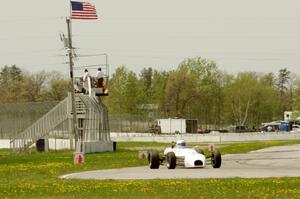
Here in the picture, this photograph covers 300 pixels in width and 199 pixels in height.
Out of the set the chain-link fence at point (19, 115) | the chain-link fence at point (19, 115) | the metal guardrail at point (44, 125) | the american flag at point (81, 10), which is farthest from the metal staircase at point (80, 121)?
the chain-link fence at point (19, 115)

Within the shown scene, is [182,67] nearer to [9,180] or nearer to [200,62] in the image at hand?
[200,62]

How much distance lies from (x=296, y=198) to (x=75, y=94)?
1567 inches

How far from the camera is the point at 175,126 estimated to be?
106062mm

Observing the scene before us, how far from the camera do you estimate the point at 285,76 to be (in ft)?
635

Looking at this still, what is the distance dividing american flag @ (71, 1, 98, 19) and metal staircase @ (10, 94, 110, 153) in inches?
243

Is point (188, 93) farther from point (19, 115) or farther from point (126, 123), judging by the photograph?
point (19, 115)

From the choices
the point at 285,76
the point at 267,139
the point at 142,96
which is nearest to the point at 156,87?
the point at 142,96

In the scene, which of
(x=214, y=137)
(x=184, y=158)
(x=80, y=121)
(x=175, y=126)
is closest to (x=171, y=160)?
(x=184, y=158)

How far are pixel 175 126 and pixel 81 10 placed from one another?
176ft

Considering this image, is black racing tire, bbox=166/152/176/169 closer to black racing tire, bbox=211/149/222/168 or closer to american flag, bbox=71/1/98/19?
black racing tire, bbox=211/149/222/168

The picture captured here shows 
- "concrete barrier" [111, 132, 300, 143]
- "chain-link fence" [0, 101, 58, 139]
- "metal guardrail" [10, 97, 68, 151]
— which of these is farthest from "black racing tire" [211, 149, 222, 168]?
"concrete barrier" [111, 132, 300, 143]

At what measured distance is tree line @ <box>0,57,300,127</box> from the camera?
120 metres

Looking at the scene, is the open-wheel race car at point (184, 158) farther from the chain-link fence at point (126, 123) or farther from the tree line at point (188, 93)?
the tree line at point (188, 93)

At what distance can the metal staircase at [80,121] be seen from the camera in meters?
55.2
